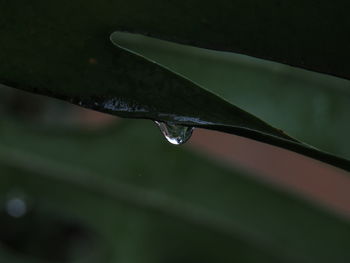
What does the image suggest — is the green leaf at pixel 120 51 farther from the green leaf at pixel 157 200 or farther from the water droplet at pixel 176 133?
the green leaf at pixel 157 200

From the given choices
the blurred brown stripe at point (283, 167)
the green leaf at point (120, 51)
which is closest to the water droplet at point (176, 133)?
the green leaf at point (120, 51)

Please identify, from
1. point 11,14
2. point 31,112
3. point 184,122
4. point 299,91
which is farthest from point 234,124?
point 31,112

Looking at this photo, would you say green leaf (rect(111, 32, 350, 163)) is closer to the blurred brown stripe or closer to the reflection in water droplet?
the reflection in water droplet

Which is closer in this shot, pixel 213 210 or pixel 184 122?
pixel 184 122

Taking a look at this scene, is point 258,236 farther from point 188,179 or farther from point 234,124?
point 234,124

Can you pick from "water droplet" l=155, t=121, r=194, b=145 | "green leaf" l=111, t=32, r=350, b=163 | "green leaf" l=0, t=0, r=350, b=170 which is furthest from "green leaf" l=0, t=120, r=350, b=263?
"green leaf" l=0, t=0, r=350, b=170

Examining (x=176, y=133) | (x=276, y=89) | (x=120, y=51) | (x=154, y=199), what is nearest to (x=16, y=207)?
(x=154, y=199)
